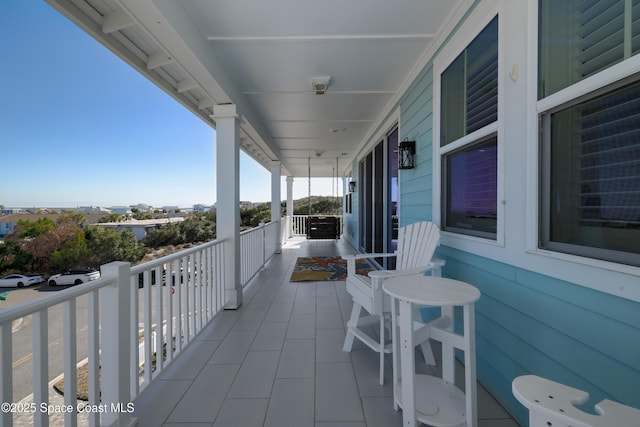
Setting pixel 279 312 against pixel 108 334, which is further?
pixel 279 312

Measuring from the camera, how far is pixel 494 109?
1.62 m

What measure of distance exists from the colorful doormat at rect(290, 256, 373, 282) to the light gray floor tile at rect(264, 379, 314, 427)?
2.46m

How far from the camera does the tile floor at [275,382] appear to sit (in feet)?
4.80

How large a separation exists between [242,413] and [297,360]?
57 centimetres

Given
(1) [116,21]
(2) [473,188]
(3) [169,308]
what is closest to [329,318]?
(3) [169,308]

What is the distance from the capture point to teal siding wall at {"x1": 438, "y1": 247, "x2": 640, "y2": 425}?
960 mm

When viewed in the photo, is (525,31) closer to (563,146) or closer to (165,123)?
(563,146)

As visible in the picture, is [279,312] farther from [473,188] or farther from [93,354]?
[473,188]

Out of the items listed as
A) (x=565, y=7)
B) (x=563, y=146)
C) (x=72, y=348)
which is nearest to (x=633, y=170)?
(x=563, y=146)

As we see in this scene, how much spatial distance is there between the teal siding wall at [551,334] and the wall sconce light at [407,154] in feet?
4.18

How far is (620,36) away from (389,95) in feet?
8.31

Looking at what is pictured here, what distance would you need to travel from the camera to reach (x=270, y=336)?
94.0 inches

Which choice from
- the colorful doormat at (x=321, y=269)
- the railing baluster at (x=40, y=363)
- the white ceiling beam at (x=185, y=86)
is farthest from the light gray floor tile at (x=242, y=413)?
the white ceiling beam at (x=185, y=86)

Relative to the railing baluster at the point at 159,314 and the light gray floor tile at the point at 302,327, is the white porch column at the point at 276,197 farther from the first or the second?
the railing baluster at the point at 159,314
